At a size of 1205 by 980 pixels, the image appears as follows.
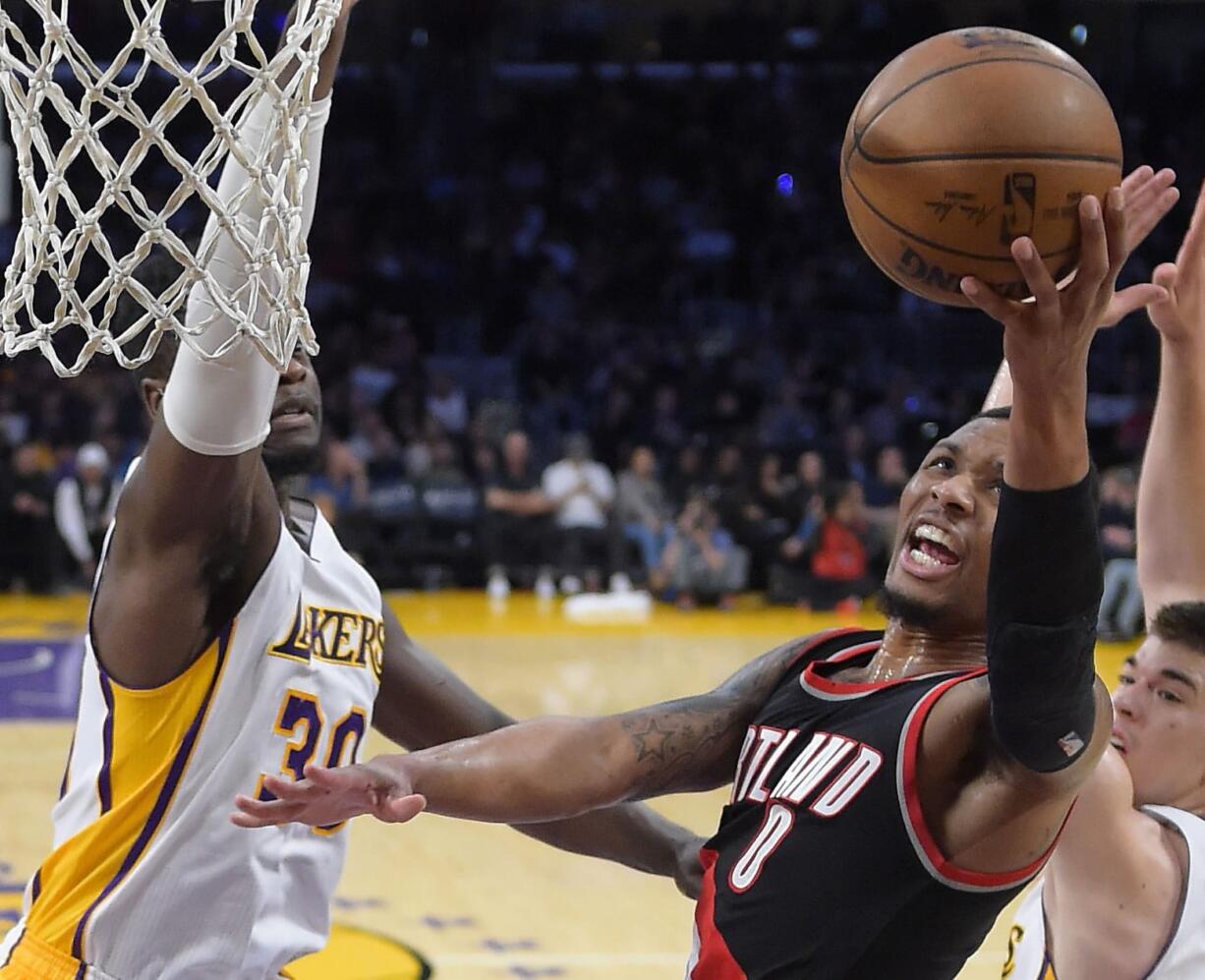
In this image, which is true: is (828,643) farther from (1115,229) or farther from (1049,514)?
(1115,229)

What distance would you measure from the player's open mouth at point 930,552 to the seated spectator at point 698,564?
1108 centimetres

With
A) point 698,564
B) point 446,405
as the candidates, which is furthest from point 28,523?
point 698,564

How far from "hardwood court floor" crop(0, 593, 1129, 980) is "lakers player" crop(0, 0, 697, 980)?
6.66ft

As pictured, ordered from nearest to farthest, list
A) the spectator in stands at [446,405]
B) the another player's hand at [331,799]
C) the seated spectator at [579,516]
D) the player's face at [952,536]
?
the another player's hand at [331,799] < the player's face at [952,536] < the seated spectator at [579,516] < the spectator in stands at [446,405]

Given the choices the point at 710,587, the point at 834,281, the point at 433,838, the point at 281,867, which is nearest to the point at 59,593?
the point at 710,587

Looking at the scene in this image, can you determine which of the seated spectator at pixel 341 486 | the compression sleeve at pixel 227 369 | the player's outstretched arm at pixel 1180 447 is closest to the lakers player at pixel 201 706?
the compression sleeve at pixel 227 369

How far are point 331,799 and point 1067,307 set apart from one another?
1.07 metres

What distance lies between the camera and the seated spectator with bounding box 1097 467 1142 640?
491 inches

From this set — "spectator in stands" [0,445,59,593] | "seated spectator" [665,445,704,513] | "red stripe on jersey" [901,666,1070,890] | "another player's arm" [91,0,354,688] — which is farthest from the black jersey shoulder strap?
"seated spectator" [665,445,704,513]

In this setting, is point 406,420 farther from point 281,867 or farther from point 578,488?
point 281,867

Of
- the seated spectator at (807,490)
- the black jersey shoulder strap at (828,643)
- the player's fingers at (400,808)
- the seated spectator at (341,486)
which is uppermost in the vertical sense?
the black jersey shoulder strap at (828,643)

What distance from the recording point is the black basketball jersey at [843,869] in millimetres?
2381

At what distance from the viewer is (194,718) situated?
2756 mm

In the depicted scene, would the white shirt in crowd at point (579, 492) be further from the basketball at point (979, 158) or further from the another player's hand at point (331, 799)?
the another player's hand at point (331, 799)
